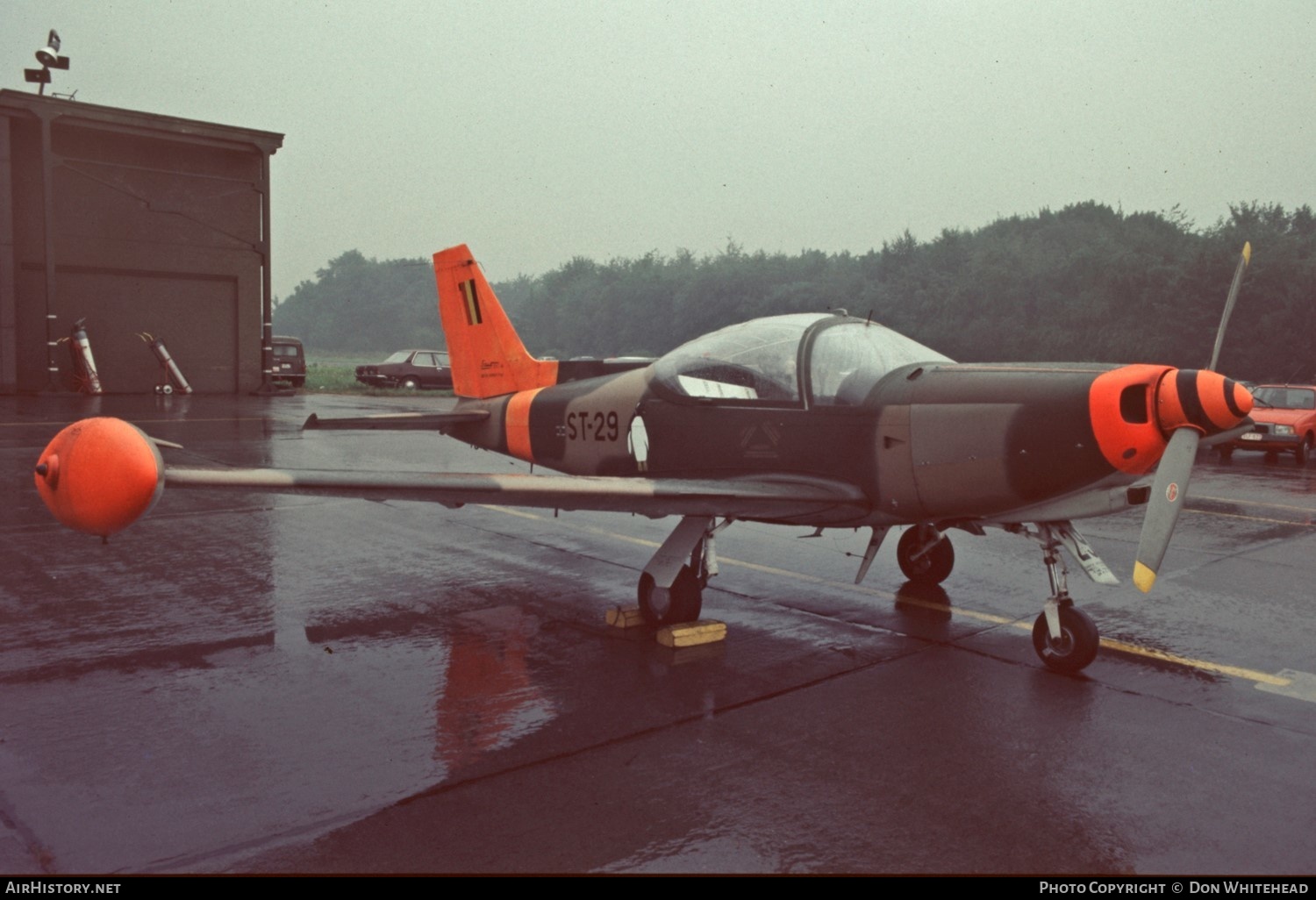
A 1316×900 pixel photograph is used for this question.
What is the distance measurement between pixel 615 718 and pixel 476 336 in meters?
5.39

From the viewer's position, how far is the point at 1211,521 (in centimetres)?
1082

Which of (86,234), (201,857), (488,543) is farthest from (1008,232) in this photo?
(201,857)

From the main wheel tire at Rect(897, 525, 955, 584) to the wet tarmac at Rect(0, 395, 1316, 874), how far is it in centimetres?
21

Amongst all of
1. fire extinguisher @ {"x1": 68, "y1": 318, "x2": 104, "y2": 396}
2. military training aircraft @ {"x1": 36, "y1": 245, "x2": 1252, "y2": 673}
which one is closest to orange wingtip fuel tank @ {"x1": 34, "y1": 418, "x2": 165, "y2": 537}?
military training aircraft @ {"x1": 36, "y1": 245, "x2": 1252, "y2": 673}

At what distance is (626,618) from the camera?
19.9ft

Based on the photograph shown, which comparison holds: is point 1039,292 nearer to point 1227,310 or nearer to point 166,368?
point 166,368

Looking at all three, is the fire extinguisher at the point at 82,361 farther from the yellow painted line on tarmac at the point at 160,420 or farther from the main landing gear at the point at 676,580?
the main landing gear at the point at 676,580

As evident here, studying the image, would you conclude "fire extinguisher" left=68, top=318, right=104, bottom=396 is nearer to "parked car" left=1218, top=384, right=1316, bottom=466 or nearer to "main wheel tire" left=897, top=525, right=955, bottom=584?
"main wheel tire" left=897, top=525, right=955, bottom=584

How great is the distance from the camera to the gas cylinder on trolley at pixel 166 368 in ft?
95.9

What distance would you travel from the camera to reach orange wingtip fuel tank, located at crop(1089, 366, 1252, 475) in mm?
4633

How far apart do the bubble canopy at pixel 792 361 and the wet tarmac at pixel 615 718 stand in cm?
161

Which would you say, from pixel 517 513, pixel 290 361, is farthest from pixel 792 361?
pixel 290 361

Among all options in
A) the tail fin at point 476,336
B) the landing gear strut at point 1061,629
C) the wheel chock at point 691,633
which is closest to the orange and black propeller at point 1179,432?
the landing gear strut at point 1061,629

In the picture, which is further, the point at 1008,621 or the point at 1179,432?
the point at 1008,621
